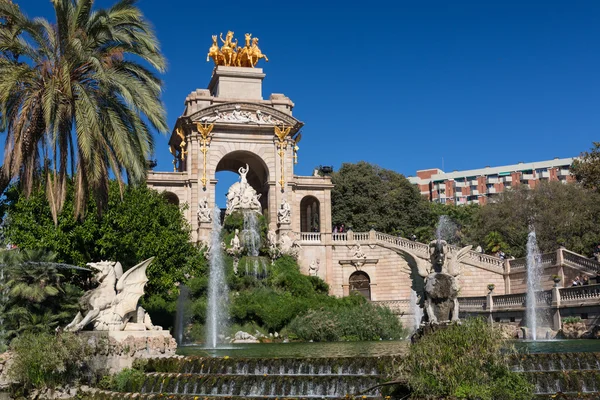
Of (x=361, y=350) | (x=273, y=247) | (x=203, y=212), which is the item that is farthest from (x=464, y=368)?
(x=203, y=212)

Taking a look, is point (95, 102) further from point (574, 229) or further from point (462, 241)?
point (462, 241)

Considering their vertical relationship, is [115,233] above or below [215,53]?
below

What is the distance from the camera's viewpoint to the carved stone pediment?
149ft

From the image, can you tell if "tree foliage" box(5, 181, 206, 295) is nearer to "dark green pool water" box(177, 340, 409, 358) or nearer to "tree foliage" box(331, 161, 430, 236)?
"dark green pool water" box(177, 340, 409, 358)

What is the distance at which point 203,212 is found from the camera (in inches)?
1726

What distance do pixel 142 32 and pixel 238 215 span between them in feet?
71.7

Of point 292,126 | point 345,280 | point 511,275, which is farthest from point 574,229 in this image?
point 292,126

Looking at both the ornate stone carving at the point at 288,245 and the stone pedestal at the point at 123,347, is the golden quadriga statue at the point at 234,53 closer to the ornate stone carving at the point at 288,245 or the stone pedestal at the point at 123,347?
the ornate stone carving at the point at 288,245

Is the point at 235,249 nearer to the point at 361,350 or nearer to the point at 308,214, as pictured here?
the point at 308,214

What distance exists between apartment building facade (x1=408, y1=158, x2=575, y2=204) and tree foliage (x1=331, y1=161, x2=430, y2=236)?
35458 mm

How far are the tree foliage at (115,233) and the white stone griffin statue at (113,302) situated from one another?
4801 mm

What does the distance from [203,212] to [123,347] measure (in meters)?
Result: 26.0

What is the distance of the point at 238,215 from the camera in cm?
4256

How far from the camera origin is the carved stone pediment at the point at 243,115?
149 ft
